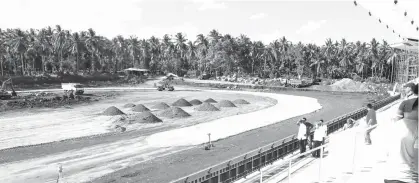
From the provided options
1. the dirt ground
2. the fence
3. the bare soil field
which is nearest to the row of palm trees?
the bare soil field

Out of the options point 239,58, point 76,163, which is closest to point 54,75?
point 239,58

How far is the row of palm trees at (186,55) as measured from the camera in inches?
3664

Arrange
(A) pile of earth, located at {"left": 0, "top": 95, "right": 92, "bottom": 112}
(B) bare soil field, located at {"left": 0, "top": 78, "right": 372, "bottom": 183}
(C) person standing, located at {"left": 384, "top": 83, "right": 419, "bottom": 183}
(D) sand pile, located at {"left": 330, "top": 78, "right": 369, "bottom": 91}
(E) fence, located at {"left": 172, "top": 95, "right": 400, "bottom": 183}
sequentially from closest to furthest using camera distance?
(C) person standing, located at {"left": 384, "top": 83, "right": 419, "bottom": 183} < (E) fence, located at {"left": 172, "top": 95, "right": 400, "bottom": 183} < (B) bare soil field, located at {"left": 0, "top": 78, "right": 372, "bottom": 183} < (A) pile of earth, located at {"left": 0, "top": 95, "right": 92, "bottom": 112} < (D) sand pile, located at {"left": 330, "top": 78, "right": 369, "bottom": 91}

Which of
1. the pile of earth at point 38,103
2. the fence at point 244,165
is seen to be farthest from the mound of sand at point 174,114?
the fence at point 244,165

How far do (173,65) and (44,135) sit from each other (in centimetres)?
8334

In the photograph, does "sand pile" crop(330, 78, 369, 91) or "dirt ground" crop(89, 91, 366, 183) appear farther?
"sand pile" crop(330, 78, 369, 91)

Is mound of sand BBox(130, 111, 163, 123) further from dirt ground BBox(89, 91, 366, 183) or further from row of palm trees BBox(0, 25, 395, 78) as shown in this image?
row of palm trees BBox(0, 25, 395, 78)

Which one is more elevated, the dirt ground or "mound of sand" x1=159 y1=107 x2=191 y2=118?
"mound of sand" x1=159 y1=107 x2=191 y2=118

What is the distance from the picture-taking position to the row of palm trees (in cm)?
9306

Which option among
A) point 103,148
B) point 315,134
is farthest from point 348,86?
point 315,134

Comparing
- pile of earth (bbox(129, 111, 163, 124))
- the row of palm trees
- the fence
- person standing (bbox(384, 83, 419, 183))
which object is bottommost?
pile of earth (bbox(129, 111, 163, 124))

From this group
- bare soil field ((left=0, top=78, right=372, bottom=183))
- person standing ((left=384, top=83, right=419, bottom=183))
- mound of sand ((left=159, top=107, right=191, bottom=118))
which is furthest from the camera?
mound of sand ((left=159, top=107, right=191, bottom=118))

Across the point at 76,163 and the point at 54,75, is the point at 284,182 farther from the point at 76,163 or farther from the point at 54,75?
the point at 54,75

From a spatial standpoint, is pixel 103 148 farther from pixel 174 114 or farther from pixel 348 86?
pixel 348 86
